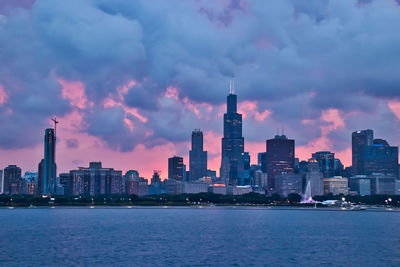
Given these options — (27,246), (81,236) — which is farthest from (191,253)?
(81,236)

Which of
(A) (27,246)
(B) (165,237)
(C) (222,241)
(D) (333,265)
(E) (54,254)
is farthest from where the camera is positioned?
(B) (165,237)

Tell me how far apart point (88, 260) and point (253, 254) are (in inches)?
1062

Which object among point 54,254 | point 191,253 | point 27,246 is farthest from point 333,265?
point 27,246

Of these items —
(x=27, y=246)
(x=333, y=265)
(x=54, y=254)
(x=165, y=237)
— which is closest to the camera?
(x=333, y=265)

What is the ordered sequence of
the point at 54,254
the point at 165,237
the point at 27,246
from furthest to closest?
the point at 165,237 < the point at 27,246 < the point at 54,254

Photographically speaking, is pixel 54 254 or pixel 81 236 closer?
pixel 54 254

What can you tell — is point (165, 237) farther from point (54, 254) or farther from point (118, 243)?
point (54, 254)

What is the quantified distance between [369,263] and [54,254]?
49245 millimetres

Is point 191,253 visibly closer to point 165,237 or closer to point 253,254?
point 253,254

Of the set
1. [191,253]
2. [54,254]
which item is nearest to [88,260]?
[54,254]

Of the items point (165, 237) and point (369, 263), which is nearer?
point (369, 263)

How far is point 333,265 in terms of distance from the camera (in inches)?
3088

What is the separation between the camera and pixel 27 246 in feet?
330

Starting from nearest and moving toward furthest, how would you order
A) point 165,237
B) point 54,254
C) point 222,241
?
point 54,254, point 222,241, point 165,237
